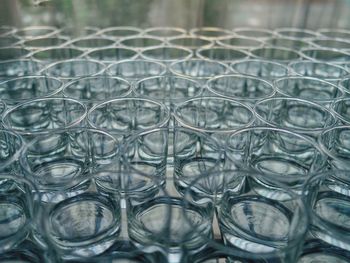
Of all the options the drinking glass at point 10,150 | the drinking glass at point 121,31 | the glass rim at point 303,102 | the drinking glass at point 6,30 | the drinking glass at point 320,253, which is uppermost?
the drinking glass at point 6,30

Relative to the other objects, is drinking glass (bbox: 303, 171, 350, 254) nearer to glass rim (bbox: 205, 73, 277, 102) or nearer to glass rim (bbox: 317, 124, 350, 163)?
glass rim (bbox: 317, 124, 350, 163)

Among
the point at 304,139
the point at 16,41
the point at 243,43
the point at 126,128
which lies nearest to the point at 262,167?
the point at 304,139

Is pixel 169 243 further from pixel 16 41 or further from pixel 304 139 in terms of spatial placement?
pixel 16 41

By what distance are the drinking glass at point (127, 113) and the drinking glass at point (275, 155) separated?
0.14 meters

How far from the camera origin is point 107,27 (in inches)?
43.3

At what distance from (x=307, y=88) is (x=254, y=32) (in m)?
0.40

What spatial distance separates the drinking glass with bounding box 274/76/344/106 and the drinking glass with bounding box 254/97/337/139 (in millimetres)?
25

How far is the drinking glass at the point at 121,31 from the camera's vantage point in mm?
1073

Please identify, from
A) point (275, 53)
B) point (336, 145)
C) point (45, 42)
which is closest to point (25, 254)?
point (336, 145)

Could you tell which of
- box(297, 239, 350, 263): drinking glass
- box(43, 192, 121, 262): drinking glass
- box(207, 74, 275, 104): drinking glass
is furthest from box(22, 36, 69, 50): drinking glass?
box(297, 239, 350, 263): drinking glass

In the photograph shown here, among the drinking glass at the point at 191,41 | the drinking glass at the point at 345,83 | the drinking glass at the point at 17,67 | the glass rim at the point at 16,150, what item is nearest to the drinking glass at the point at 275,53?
the drinking glass at the point at 191,41

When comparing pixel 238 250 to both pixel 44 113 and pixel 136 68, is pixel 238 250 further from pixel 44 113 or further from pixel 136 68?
pixel 136 68

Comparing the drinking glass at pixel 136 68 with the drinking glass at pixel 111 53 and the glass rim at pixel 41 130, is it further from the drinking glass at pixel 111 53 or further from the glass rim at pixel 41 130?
the glass rim at pixel 41 130

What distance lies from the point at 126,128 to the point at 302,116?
1.09 ft
